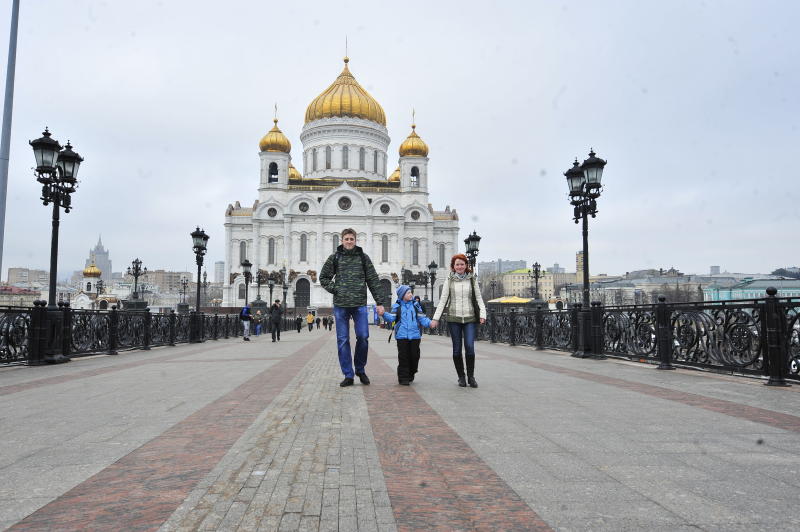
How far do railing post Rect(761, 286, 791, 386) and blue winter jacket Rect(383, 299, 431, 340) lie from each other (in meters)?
4.46

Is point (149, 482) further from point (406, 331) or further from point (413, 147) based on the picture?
A: point (413, 147)

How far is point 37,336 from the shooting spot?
34.4 ft

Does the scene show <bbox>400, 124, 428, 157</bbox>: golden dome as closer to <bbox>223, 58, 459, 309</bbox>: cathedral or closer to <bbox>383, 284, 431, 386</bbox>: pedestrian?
<bbox>223, 58, 459, 309</bbox>: cathedral

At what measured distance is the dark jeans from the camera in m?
7.25

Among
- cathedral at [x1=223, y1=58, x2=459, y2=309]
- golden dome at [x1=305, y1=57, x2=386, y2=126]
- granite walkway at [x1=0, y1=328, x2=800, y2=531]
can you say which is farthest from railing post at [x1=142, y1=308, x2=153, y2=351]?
golden dome at [x1=305, y1=57, x2=386, y2=126]

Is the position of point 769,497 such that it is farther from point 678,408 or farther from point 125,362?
point 125,362

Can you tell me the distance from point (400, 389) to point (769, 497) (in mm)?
4464

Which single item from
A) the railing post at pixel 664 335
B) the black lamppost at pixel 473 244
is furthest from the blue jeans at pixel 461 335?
the black lamppost at pixel 473 244

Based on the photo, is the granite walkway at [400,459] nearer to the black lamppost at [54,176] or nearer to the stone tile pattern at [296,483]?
the stone tile pattern at [296,483]

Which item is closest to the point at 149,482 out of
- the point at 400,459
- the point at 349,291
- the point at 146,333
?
the point at 400,459

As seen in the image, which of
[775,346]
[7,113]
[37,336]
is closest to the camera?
[775,346]

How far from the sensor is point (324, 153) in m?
74.3

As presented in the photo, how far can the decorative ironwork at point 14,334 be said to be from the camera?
9953 mm

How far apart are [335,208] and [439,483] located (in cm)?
6751
